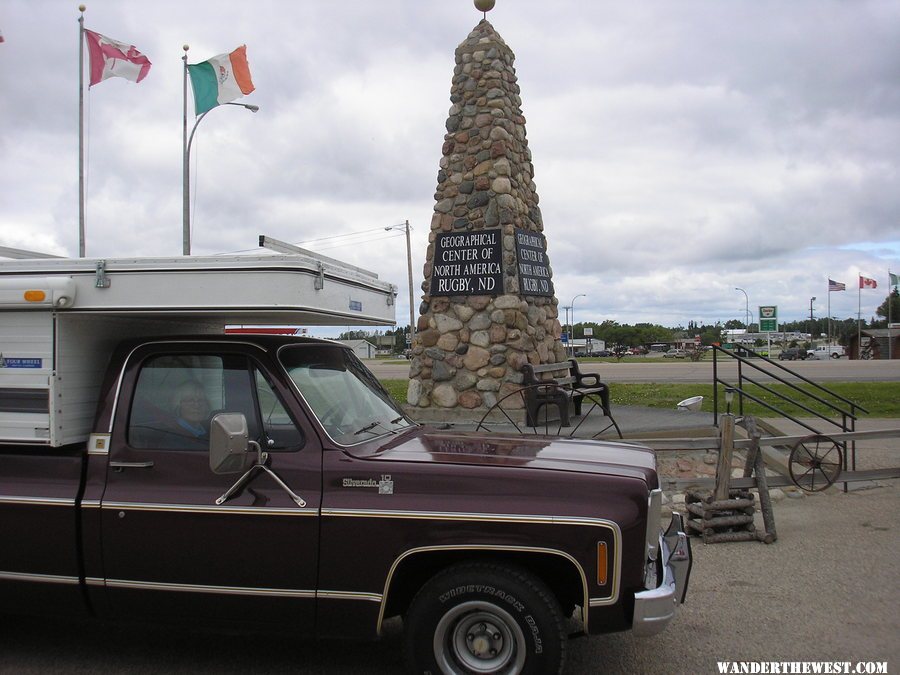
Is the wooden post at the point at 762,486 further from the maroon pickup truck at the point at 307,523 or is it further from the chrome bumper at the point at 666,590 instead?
the maroon pickup truck at the point at 307,523

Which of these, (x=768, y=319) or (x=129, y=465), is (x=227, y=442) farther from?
(x=768, y=319)

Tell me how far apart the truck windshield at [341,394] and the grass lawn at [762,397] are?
10.3m

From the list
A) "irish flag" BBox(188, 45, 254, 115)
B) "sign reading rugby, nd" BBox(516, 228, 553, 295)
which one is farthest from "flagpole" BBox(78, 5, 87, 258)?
"sign reading rugby, nd" BBox(516, 228, 553, 295)

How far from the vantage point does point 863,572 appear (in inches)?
221

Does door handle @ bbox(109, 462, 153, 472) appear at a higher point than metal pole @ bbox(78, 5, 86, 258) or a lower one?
lower

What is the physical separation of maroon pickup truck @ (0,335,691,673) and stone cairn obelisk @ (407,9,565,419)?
23.0ft

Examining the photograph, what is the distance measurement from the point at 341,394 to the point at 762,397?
1439cm

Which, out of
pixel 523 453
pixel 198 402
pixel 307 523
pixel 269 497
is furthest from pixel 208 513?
pixel 523 453

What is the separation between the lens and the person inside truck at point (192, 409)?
12.7 feet

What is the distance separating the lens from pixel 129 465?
382 cm

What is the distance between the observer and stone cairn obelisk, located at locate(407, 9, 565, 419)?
11047mm

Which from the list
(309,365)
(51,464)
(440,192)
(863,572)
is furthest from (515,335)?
(51,464)

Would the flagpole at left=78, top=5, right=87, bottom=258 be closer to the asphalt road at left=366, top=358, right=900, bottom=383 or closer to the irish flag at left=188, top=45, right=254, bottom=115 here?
the irish flag at left=188, top=45, right=254, bottom=115

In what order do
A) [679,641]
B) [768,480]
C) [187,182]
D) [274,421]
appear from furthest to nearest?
[187,182] → [768,480] → [679,641] → [274,421]
